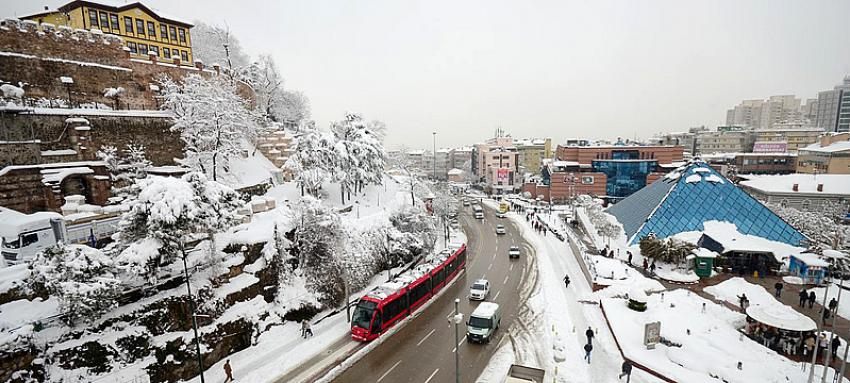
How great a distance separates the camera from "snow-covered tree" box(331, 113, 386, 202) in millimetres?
32094

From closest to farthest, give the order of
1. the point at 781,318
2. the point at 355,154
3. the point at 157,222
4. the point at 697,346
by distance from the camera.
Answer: the point at 157,222 → the point at 781,318 → the point at 697,346 → the point at 355,154

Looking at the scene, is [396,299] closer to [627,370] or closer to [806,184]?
[627,370]

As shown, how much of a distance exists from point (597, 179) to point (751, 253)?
32548 millimetres

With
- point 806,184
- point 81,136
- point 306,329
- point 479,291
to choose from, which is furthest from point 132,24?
point 806,184

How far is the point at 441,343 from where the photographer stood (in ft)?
58.1

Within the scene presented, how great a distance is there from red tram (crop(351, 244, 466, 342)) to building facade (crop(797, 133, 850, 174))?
5591 cm

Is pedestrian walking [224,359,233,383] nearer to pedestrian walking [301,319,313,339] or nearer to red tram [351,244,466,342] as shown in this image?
pedestrian walking [301,319,313,339]

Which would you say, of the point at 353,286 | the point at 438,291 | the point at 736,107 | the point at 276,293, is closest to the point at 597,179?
the point at 438,291

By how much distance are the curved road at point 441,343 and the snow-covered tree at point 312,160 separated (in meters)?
13.6

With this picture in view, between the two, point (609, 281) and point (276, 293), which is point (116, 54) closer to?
point (276, 293)

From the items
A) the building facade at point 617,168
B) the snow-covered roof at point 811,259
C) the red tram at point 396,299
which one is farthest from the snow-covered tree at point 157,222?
the building facade at point 617,168

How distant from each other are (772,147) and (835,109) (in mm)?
86796

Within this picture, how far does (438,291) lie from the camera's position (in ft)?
78.1

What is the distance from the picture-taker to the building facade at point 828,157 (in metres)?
47.0
